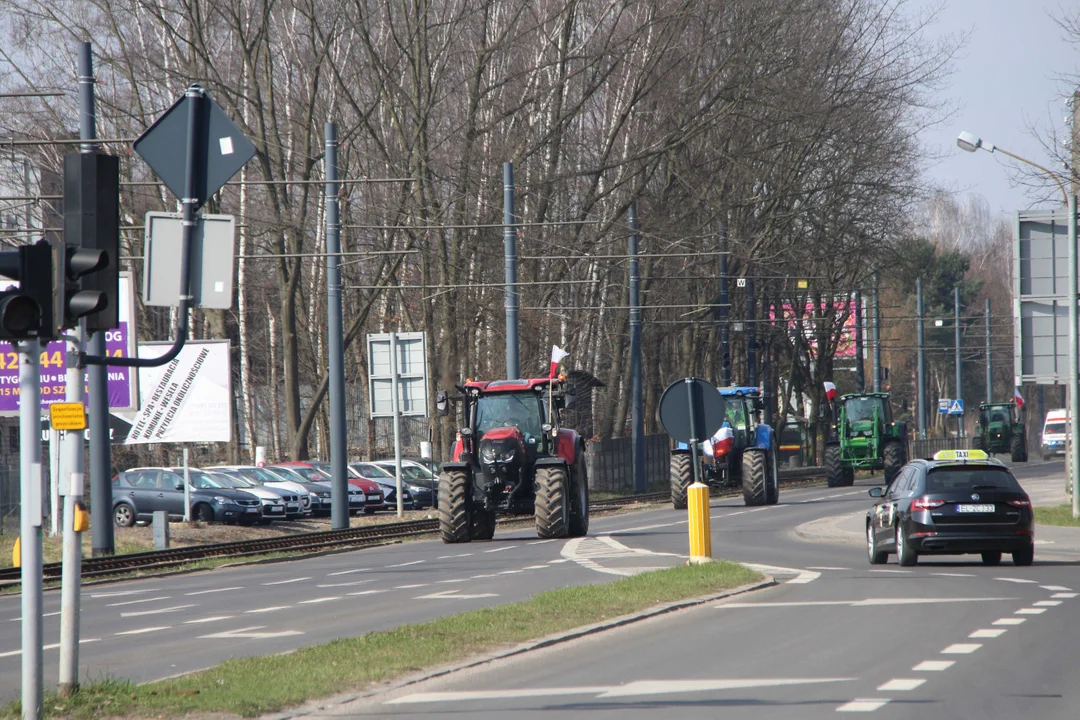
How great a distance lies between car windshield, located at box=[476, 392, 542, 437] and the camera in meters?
25.7

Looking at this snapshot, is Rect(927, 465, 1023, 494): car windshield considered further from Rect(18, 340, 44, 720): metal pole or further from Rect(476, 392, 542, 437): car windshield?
Rect(18, 340, 44, 720): metal pole

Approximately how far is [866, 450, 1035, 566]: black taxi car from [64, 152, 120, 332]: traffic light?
12374 millimetres

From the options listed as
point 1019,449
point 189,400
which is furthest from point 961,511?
point 1019,449

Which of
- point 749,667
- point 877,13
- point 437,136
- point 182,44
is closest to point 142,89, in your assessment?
point 182,44

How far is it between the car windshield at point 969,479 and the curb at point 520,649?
3104 millimetres

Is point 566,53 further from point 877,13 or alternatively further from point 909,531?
point 909,531

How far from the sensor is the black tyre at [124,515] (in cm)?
3447

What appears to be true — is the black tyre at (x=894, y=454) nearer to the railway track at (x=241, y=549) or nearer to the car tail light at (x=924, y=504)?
the railway track at (x=241, y=549)

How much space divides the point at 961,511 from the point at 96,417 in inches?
535

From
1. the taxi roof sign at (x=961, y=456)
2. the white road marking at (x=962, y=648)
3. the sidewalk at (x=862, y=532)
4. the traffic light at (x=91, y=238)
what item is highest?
the traffic light at (x=91, y=238)

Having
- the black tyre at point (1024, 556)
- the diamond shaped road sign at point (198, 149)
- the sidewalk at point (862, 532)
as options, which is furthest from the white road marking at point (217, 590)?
the sidewalk at point (862, 532)

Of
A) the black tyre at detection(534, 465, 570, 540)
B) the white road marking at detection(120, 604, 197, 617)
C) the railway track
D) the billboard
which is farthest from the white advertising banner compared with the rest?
the white road marking at detection(120, 604, 197, 617)

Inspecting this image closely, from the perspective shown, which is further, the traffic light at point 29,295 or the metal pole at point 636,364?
the metal pole at point 636,364

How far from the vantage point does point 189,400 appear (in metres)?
31.6
